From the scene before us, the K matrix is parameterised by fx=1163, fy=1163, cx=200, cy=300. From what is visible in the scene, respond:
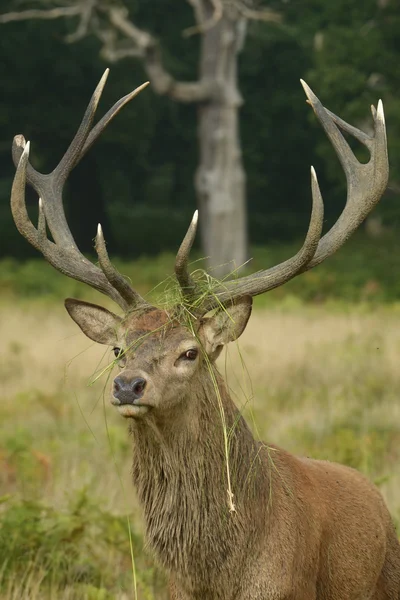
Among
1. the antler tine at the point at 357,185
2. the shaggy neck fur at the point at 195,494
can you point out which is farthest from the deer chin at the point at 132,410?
the antler tine at the point at 357,185

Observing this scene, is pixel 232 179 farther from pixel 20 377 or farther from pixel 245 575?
pixel 245 575

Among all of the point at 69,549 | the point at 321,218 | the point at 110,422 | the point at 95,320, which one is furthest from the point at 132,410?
the point at 110,422

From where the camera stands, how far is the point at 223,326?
16.8 feet

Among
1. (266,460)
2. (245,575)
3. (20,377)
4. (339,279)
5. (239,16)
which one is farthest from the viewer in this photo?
(239,16)

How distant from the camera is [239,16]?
23.2 meters

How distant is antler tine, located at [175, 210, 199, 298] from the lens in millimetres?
4781

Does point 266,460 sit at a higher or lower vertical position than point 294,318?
lower

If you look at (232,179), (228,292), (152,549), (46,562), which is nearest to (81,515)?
(46,562)

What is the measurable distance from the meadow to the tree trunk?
204 inches

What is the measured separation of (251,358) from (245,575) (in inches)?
302

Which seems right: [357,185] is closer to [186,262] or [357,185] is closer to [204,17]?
[186,262]

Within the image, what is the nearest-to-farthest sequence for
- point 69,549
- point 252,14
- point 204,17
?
point 69,549 < point 252,14 < point 204,17

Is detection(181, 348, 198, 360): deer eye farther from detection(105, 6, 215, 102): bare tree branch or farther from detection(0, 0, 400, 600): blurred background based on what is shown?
detection(105, 6, 215, 102): bare tree branch

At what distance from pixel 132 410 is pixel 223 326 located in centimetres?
77
